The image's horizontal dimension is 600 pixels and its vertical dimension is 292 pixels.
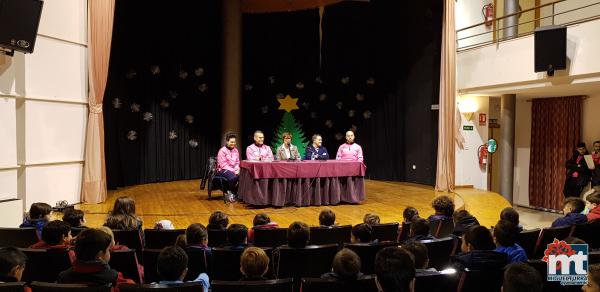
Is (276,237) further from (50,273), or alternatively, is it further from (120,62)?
(120,62)

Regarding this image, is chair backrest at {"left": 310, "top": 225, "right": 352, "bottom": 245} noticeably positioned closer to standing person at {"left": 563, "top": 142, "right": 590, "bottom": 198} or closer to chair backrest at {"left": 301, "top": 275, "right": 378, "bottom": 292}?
chair backrest at {"left": 301, "top": 275, "right": 378, "bottom": 292}

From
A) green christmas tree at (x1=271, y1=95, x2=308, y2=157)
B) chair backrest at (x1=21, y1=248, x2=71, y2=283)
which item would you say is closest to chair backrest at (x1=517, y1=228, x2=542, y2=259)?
chair backrest at (x1=21, y1=248, x2=71, y2=283)

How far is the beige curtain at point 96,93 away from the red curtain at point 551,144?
360 inches

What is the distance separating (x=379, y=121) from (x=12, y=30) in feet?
29.7

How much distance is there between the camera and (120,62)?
10727 millimetres

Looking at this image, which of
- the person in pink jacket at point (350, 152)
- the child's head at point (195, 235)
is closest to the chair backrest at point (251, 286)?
the child's head at point (195, 235)

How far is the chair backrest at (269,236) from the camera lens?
12.7 ft

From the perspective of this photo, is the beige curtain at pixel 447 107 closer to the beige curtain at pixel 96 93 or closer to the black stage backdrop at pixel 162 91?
the black stage backdrop at pixel 162 91

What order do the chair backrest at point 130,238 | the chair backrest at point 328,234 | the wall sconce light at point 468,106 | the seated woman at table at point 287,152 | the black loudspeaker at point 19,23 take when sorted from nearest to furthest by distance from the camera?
the chair backrest at point 130,238 → the chair backrest at point 328,234 → the black loudspeaker at point 19,23 → the seated woman at table at point 287,152 → the wall sconce light at point 468,106

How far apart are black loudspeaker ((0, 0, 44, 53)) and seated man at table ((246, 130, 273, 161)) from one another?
3.86 meters

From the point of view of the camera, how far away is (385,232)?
4.19m

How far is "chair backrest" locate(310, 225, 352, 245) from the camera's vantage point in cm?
400

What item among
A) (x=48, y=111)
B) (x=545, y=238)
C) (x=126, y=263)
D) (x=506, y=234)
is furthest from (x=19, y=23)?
(x=545, y=238)

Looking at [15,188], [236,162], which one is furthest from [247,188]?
[15,188]
